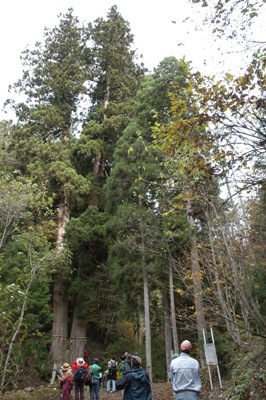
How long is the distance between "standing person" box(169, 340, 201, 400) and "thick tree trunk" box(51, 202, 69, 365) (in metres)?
11.2

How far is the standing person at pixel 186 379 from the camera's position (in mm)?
4145

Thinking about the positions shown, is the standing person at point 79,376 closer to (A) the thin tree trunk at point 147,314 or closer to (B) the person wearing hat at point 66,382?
(B) the person wearing hat at point 66,382

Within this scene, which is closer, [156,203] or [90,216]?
[156,203]

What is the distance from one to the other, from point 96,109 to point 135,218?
30.9 feet

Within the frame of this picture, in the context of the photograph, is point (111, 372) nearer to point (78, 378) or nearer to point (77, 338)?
point (78, 378)

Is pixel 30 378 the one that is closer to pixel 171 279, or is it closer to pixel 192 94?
pixel 171 279

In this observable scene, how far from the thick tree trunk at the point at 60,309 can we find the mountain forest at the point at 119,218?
6 centimetres

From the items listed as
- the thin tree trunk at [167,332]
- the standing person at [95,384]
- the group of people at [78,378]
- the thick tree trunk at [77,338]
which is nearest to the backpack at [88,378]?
the group of people at [78,378]

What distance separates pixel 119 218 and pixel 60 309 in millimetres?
5319

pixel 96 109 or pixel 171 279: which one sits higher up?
pixel 96 109

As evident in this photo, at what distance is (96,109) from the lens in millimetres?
20938

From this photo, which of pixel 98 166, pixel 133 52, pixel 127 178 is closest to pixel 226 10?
pixel 127 178

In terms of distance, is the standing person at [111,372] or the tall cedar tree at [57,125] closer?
the standing person at [111,372]

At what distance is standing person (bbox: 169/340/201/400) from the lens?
13.6 feet
